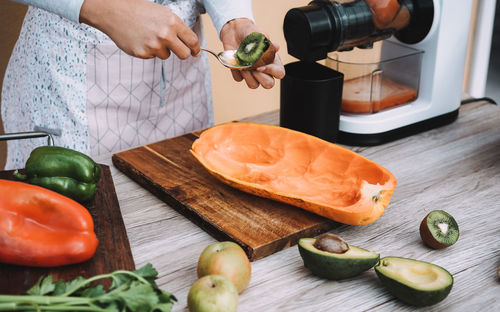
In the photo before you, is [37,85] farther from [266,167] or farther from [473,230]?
[473,230]

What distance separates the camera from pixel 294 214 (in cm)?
112

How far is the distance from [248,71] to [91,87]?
479mm

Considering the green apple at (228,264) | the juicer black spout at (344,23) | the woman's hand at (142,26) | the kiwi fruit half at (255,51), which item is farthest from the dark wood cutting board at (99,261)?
the juicer black spout at (344,23)

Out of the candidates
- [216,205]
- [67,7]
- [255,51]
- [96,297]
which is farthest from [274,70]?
[96,297]

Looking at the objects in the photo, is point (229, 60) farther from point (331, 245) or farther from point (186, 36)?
point (331, 245)

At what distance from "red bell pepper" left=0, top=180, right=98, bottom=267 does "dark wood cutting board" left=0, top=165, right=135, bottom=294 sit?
14 mm

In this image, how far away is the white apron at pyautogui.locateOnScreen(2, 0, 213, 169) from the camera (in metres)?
1.50

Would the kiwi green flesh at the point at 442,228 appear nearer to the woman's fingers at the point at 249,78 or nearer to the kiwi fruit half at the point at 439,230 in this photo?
the kiwi fruit half at the point at 439,230

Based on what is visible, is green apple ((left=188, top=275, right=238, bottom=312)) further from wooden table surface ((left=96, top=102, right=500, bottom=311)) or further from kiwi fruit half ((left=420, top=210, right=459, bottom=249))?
kiwi fruit half ((left=420, top=210, right=459, bottom=249))

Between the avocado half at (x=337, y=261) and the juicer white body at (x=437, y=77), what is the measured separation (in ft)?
2.07

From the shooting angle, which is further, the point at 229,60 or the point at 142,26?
the point at 229,60

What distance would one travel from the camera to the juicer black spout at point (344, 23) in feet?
4.49

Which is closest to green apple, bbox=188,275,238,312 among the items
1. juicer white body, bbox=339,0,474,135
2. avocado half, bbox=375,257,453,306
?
avocado half, bbox=375,257,453,306

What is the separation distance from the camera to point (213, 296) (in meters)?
0.79
